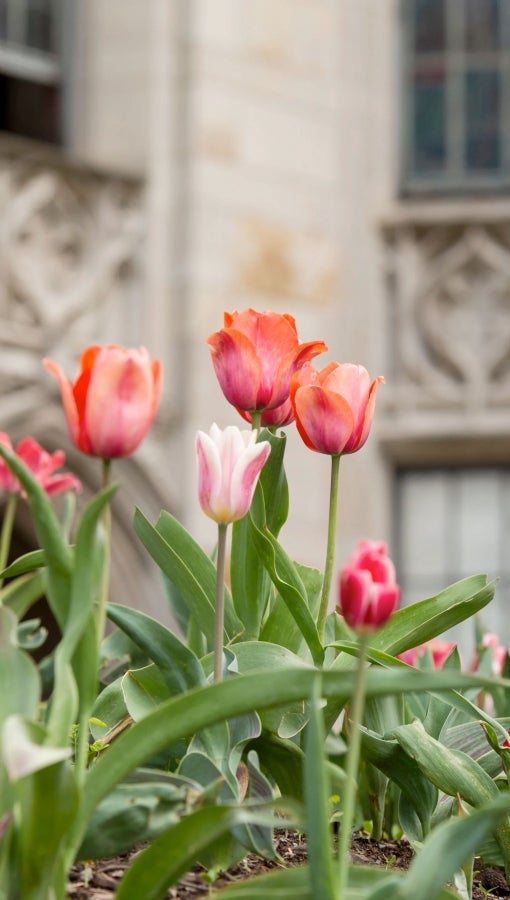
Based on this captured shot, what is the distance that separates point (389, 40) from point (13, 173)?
1.85 metres

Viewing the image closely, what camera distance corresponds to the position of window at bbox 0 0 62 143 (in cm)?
613

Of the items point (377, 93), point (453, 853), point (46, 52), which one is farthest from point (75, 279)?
point (453, 853)

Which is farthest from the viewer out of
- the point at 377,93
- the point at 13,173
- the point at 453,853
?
the point at 377,93

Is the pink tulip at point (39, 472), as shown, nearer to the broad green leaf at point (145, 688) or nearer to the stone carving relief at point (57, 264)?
the broad green leaf at point (145, 688)

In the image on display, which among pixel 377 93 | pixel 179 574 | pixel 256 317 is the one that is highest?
pixel 377 93

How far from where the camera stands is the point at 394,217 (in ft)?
20.4

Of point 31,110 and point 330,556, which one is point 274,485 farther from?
point 31,110

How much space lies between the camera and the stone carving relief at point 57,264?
5254 mm

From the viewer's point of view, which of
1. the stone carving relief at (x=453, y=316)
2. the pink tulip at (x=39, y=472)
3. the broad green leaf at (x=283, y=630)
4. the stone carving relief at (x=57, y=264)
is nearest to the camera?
the broad green leaf at (x=283, y=630)

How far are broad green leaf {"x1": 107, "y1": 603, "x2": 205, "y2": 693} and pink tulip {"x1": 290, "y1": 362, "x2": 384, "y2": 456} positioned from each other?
0.14m

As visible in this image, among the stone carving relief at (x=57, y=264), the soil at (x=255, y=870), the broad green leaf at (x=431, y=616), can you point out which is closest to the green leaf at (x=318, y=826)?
the soil at (x=255, y=870)

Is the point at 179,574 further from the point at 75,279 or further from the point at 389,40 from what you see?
the point at 389,40

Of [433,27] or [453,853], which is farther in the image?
[433,27]

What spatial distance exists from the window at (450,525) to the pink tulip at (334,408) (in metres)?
5.49
